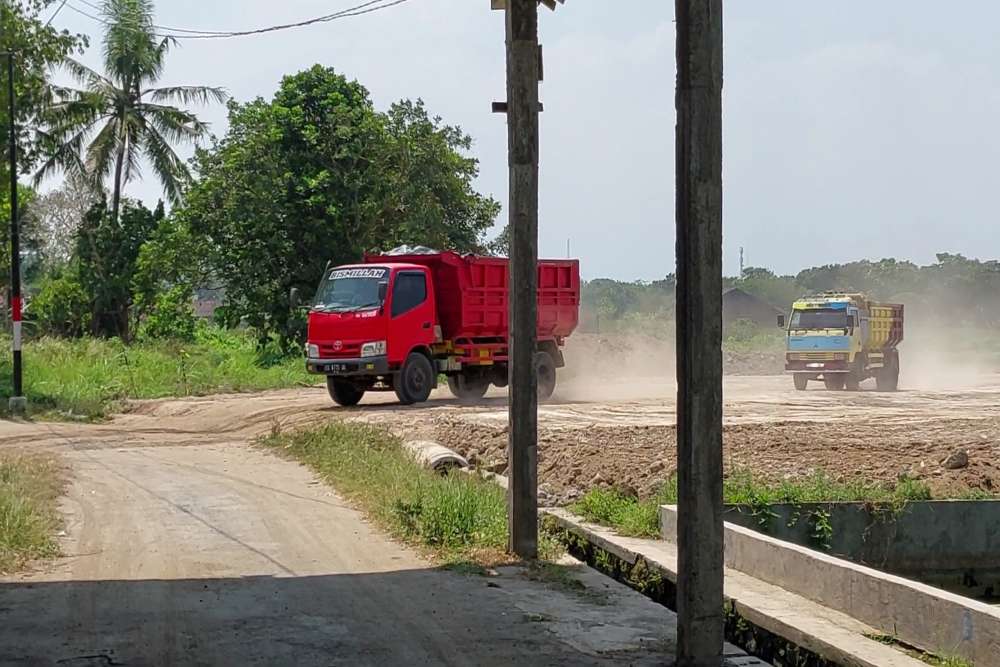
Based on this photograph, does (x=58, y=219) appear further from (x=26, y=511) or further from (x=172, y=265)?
(x=26, y=511)

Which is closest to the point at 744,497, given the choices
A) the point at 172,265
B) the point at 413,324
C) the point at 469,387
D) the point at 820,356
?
the point at 413,324

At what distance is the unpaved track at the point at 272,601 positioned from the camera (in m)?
7.22

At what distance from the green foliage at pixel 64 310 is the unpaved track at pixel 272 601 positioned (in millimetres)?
32563

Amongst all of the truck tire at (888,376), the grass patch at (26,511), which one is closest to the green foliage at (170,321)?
the truck tire at (888,376)

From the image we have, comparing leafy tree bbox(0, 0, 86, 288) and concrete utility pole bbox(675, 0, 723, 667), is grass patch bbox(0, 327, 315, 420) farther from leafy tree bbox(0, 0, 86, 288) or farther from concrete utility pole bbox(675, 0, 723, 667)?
concrete utility pole bbox(675, 0, 723, 667)

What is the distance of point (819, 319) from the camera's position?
33344mm

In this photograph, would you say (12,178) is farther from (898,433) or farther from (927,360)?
(927,360)

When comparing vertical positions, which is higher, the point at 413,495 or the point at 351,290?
the point at 351,290

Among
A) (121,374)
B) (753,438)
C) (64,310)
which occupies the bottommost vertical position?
(753,438)

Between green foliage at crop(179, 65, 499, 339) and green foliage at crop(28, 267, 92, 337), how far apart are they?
944 centimetres

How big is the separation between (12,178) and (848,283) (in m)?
60.9

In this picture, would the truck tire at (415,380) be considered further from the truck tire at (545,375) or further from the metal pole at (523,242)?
the metal pole at (523,242)

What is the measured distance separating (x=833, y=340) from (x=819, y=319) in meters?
0.67

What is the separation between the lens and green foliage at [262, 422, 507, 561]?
10617mm
